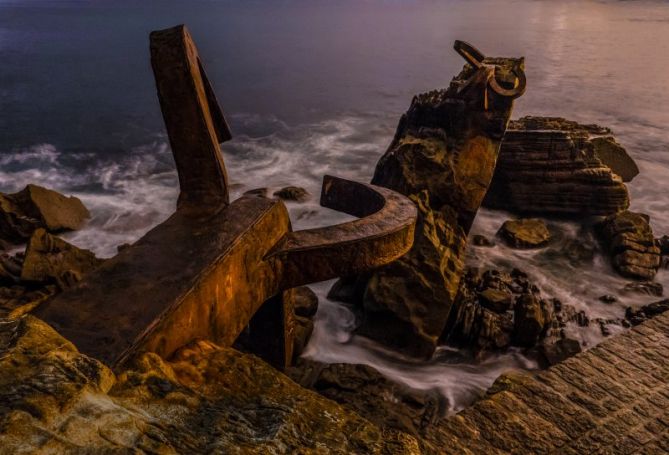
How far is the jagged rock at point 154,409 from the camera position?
924 mm

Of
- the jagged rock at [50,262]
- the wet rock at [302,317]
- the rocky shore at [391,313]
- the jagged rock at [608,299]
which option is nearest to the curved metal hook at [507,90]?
the rocky shore at [391,313]

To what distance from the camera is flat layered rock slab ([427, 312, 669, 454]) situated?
2832 mm

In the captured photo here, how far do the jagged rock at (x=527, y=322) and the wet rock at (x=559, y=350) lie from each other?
0.15m

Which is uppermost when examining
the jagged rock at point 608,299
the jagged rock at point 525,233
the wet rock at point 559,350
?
the jagged rock at point 525,233

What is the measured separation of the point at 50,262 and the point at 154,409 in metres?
4.00

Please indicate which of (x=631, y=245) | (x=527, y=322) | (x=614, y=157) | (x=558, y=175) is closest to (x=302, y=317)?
(x=527, y=322)

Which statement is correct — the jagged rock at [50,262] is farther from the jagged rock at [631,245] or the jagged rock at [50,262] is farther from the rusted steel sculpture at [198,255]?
the jagged rock at [631,245]

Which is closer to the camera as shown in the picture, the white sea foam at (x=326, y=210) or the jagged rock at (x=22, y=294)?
the jagged rock at (x=22, y=294)

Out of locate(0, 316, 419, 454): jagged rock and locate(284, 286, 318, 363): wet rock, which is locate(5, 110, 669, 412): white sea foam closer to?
locate(284, 286, 318, 363): wet rock

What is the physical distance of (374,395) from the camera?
4016mm

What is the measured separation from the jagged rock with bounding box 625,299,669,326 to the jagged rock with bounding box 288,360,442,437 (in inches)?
103

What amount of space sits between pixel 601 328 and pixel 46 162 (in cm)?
1167

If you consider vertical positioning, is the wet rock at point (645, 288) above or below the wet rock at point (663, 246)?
below

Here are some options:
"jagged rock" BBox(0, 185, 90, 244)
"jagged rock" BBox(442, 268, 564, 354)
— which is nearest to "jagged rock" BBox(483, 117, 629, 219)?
"jagged rock" BBox(442, 268, 564, 354)
